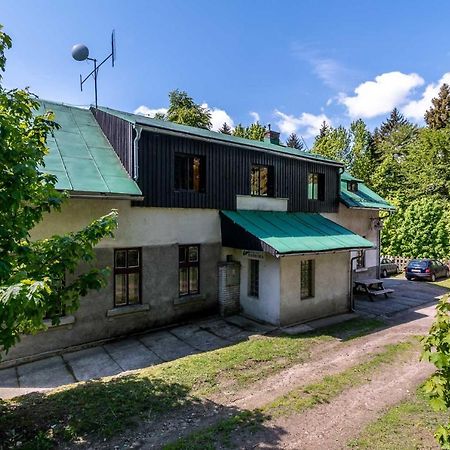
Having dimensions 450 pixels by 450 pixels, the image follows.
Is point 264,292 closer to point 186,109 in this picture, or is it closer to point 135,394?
point 135,394

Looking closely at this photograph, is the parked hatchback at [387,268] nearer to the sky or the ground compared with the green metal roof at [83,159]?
nearer to the ground

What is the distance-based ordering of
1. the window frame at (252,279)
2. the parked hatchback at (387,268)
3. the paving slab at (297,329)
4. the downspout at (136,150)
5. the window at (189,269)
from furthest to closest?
1. the parked hatchback at (387,268)
2. the window frame at (252,279)
3. the window at (189,269)
4. the paving slab at (297,329)
5. the downspout at (136,150)

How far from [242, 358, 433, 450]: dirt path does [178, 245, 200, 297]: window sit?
6878 mm

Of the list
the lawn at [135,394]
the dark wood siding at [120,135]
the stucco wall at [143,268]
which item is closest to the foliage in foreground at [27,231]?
the lawn at [135,394]

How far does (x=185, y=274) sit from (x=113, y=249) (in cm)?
306

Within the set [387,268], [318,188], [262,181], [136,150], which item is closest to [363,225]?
[318,188]

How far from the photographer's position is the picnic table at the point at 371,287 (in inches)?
706

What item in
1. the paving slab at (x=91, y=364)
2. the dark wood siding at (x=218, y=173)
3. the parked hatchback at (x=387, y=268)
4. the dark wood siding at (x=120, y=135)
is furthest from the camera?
the parked hatchback at (x=387, y=268)

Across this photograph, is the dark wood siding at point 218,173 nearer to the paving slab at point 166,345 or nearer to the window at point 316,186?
the window at point 316,186

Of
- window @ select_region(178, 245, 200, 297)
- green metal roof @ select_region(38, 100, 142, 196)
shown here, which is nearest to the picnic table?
window @ select_region(178, 245, 200, 297)

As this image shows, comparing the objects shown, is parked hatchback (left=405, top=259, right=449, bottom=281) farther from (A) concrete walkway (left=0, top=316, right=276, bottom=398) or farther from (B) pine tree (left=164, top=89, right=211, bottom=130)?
(B) pine tree (left=164, top=89, right=211, bottom=130)

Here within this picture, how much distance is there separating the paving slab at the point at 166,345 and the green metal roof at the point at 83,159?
4863 millimetres

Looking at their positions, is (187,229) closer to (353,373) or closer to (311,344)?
(311,344)

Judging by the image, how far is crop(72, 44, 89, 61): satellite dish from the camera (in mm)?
15016
